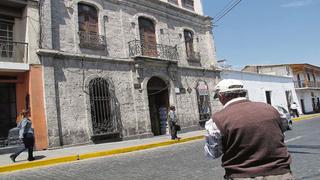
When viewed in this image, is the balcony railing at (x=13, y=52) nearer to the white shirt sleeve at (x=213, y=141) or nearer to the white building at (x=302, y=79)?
the white shirt sleeve at (x=213, y=141)

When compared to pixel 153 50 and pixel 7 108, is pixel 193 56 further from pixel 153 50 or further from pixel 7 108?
pixel 7 108

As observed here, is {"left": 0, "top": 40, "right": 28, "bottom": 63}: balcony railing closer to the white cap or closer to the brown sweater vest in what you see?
the white cap

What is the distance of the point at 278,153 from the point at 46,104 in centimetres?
1208

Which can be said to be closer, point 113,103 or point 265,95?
point 113,103

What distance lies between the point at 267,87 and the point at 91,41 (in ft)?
69.7

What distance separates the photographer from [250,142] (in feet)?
7.61

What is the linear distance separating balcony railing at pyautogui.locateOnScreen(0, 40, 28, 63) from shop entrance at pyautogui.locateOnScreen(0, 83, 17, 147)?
3.52 feet

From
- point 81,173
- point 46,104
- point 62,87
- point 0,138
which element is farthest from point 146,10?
point 81,173

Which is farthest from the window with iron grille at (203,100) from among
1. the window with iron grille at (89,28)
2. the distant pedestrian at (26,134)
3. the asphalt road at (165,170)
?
the distant pedestrian at (26,134)

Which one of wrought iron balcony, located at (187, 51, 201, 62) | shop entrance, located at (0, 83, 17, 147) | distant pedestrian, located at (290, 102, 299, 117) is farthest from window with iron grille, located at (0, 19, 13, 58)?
distant pedestrian, located at (290, 102, 299, 117)

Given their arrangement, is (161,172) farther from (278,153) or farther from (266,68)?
(266,68)

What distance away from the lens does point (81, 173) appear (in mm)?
7789

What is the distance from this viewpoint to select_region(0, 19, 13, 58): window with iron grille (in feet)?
44.1

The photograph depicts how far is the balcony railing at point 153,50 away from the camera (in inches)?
687
